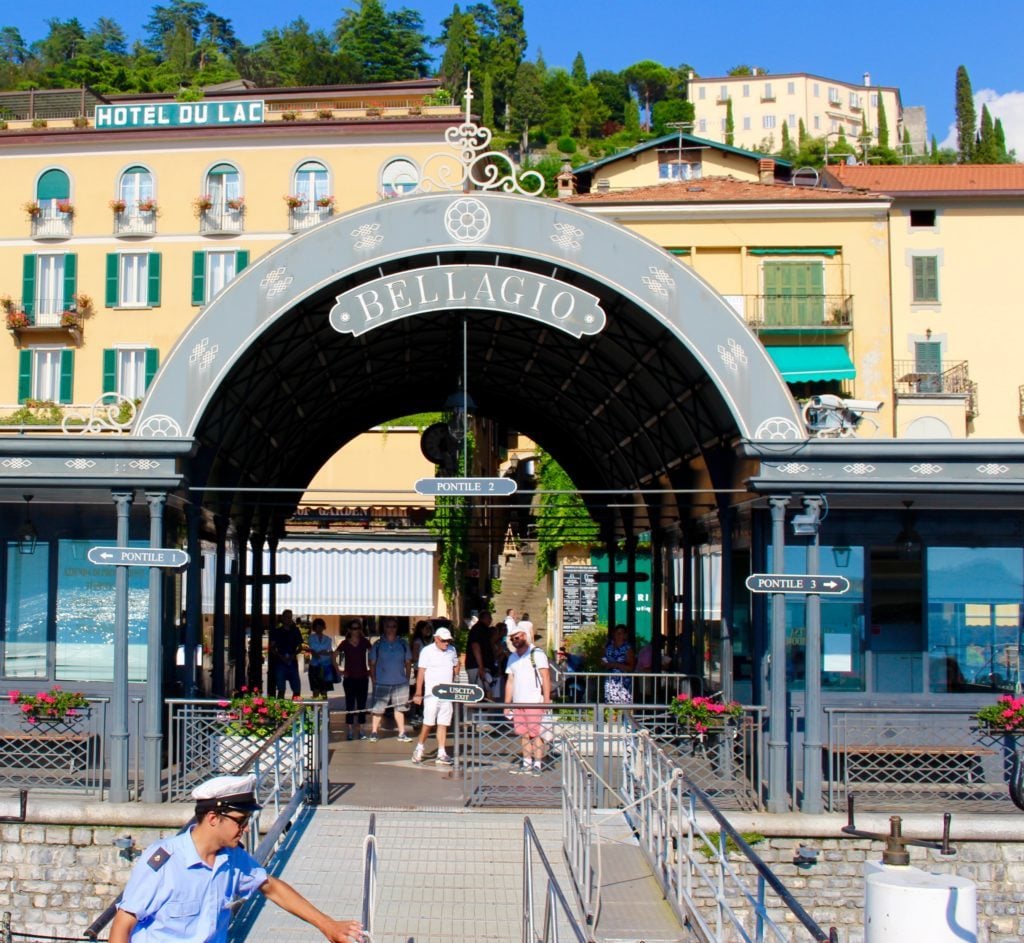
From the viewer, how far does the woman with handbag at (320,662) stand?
21281mm

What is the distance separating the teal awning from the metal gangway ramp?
91.0ft

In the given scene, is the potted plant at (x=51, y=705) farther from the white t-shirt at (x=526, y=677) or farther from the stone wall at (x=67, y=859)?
the white t-shirt at (x=526, y=677)

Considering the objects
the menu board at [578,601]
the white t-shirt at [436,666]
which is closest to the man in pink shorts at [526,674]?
the white t-shirt at [436,666]

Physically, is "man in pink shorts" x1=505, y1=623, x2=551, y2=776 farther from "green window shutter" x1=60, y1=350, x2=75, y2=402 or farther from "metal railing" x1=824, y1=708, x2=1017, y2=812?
"green window shutter" x1=60, y1=350, x2=75, y2=402

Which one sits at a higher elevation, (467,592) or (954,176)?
(954,176)

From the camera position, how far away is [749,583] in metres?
13.2

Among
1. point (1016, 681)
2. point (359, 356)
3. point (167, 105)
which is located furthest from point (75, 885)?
point (167, 105)

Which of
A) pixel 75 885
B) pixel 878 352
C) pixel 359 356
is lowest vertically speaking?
pixel 75 885

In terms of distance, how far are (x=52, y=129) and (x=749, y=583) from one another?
3883cm

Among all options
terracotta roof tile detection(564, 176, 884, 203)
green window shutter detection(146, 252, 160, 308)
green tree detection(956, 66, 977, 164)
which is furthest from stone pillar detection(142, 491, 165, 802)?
green tree detection(956, 66, 977, 164)

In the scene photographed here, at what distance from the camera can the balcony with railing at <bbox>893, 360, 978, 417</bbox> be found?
43.2m

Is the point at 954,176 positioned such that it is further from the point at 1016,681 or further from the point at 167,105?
the point at 1016,681

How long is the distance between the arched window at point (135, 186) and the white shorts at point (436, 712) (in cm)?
3261

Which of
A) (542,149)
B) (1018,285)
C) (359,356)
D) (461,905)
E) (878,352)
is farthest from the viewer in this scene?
(542,149)
